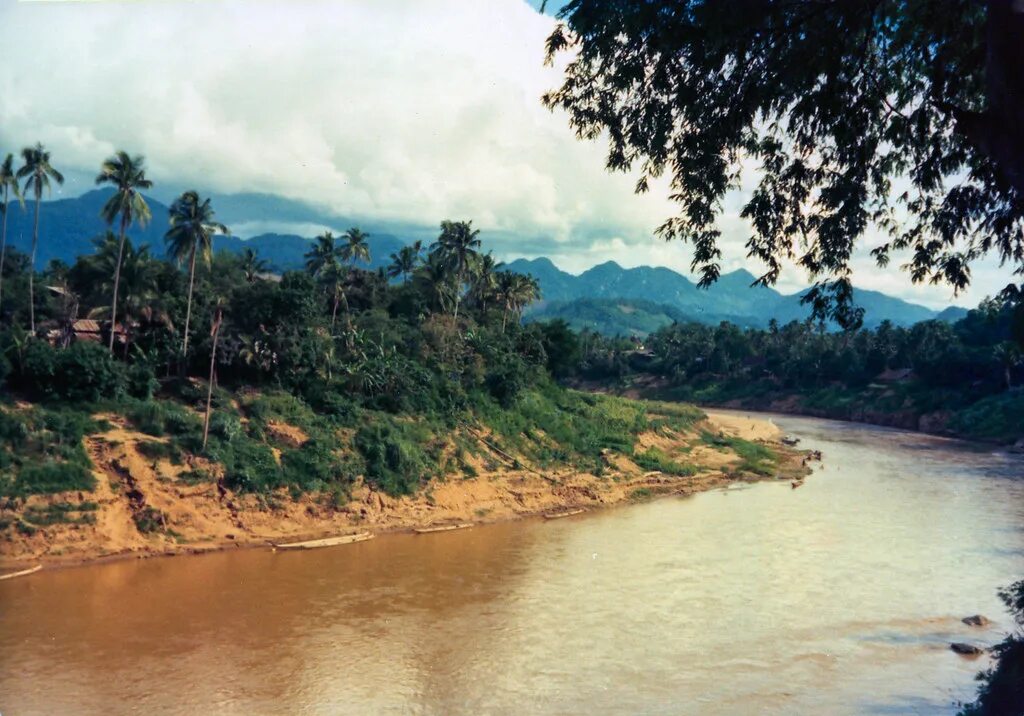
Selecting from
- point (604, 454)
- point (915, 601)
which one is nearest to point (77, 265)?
point (604, 454)

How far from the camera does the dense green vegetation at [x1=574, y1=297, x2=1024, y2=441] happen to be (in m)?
82.1

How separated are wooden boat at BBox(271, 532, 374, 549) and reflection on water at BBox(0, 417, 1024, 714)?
2.14ft

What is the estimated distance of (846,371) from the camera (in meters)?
101

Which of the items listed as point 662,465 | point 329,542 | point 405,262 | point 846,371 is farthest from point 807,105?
point 846,371

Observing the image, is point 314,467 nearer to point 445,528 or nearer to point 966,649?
point 445,528

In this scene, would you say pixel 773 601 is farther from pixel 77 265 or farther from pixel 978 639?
pixel 77 265

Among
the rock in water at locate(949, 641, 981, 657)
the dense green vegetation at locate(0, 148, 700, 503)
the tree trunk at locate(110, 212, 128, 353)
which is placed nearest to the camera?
the rock in water at locate(949, 641, 981, 657)

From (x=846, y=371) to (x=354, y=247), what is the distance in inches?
2555

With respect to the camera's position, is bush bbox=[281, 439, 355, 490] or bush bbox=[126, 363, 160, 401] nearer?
bush bbox=[281, 439, 355, 490]

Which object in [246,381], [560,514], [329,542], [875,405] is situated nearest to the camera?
[329,542]

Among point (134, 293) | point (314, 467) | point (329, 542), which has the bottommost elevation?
point (329, 542)

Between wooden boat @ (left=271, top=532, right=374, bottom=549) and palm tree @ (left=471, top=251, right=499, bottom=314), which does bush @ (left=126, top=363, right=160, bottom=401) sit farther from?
palm tree @ (left=471, top=251, right=499, bottom=314)

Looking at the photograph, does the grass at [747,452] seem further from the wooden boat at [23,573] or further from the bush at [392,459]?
the wooden boat at [23,573]

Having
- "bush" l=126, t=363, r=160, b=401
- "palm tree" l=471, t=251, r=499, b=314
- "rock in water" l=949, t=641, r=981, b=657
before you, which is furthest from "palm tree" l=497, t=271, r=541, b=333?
"rock in water" l=949, t=641, r=981, b=657
